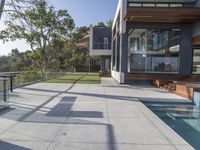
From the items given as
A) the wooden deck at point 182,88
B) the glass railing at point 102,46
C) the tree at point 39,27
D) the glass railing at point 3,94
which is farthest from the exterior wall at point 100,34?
the glass railing at point 3,94

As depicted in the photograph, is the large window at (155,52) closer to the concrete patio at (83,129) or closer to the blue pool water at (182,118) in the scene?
the blue pool water at (182,118)

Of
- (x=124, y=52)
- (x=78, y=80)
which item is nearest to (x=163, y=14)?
(x=124, y=52)

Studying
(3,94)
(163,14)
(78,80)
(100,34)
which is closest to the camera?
(3,94)

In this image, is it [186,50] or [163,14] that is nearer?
[163,14]

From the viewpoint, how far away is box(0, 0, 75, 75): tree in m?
11.6

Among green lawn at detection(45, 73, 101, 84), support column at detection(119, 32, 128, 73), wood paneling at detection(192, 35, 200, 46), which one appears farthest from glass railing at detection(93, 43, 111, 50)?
wood paneling at detection(192, 35, 200, 46)

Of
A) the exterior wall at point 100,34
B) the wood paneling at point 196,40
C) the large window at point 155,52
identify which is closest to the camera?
the wood paneling at point 196,40

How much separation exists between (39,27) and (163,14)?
288 inches

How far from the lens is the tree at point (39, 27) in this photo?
37.9ft

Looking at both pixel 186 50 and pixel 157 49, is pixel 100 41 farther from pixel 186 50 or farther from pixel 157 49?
pixel 186 50

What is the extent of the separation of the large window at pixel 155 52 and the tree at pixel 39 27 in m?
6.21

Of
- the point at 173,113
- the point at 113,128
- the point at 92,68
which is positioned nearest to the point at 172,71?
the point at 173,113

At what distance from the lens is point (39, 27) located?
52.8ft

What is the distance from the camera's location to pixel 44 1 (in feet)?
38.0
